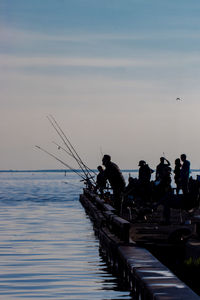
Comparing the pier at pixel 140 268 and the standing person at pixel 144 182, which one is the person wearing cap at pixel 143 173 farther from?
the pier at pixel 140 268

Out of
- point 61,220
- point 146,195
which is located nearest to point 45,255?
point 146,195

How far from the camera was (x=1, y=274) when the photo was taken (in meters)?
12.0

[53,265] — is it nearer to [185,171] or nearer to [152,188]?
A: [185,171]

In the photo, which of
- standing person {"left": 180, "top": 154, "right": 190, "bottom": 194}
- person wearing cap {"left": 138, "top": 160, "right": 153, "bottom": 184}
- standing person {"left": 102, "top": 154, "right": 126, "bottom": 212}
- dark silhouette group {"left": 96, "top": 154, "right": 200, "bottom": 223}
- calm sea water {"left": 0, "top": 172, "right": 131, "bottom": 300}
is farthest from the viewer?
person wearing cap {"left": 138, "top": 160, "right": 153, "bottom": 184}

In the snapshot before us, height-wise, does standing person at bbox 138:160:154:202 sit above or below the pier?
above

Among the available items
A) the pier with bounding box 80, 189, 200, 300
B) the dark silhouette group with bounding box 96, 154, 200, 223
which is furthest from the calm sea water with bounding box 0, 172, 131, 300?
the dark silhouette group with bounding box 96, 154, 200, 223

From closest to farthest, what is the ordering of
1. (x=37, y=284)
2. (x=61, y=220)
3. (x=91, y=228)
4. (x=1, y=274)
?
(x=37, y=284), (x=1, y=274), (x=91, y=228), (x=61, y=220)

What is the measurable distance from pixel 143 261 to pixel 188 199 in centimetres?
603

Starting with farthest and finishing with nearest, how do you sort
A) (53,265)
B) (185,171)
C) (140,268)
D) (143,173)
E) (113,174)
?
1. (143,173)
2. (185,171)
3. (113,174)
4. (53,265)
5. (140,268)

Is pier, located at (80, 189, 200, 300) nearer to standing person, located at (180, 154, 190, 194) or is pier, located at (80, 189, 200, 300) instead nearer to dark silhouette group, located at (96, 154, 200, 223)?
dark silhouette group, located at (96, 154, 200, 223)

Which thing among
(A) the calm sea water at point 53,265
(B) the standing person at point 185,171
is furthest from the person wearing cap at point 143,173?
(A) the calm sea water at point 53,265

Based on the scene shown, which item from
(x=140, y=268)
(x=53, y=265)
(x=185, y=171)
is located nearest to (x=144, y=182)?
(x=185, y=171)

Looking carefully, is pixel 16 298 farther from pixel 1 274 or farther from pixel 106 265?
pixel 106 265

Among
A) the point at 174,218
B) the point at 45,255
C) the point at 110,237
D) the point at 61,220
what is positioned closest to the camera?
the point at 110,237
